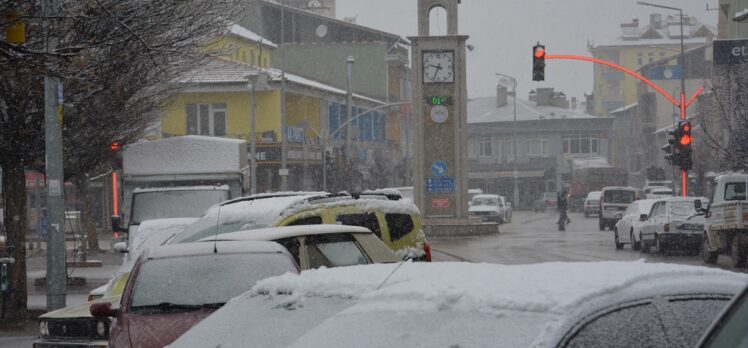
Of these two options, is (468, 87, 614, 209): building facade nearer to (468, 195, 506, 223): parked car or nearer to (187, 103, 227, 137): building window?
(468, 195, 506, 223): parked car

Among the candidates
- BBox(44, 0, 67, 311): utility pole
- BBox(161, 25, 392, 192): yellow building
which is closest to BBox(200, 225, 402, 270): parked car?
BBox(44, 0, 67, 311): utility pole

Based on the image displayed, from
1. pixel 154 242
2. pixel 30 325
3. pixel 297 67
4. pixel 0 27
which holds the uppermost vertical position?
pixel 297 67

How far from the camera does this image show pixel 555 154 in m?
114

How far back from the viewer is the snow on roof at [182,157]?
84.4 ft

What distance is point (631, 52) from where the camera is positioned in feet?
490

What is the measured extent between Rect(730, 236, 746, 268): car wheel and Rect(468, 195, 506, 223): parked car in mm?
35753

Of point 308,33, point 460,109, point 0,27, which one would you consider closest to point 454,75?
point 460,109

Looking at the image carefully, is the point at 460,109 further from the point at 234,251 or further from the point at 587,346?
the point at 587,346

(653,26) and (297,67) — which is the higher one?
(653,26)

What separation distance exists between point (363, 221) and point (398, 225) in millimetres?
532

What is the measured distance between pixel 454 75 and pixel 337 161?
19.0 metres

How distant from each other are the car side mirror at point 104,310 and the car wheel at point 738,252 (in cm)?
1914

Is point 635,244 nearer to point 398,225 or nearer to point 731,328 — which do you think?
point 398,225

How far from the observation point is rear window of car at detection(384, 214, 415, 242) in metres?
14.7
